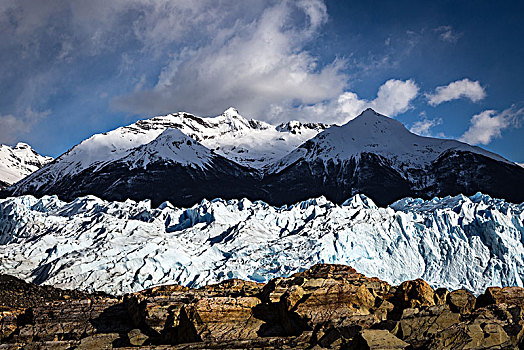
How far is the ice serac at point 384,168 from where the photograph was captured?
8094 centimetres

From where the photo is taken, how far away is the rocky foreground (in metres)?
9.38

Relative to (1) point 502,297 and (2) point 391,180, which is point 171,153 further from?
(1) point 502,297

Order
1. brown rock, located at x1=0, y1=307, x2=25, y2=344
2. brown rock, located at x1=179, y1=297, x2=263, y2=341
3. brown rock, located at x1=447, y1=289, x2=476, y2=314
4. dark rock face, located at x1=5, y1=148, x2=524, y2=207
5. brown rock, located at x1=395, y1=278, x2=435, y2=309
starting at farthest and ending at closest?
dark rock face, located at x1=5, y1=148, x2=524, y2=207 → brown rock, located at x1=0, y1=307, x2=25, y2=344 → brown rock, located at x1=395, y1=278, x2=435, y2=309 → brown rock, located at x1=447, y1=289, x2=476, y2=314 → brown rock, located at x1=179, y1=297, x2=263, y2=341

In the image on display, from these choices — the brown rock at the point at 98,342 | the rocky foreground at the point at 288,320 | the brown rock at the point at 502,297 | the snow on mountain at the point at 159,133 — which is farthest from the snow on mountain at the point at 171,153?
the brown rock at the point at 502,297

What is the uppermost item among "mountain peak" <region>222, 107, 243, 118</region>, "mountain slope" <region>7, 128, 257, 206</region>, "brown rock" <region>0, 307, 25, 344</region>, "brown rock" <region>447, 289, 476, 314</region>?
"mountain peak" <region>222, 107, 243, 118</region>

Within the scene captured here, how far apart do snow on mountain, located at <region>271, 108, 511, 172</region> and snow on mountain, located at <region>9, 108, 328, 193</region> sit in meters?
14.4

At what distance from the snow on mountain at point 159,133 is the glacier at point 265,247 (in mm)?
65995

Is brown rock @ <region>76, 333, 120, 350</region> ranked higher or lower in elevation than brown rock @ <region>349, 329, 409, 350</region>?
higher

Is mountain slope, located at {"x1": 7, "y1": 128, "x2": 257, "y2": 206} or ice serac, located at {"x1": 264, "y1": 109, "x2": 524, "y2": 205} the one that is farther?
mountain slope, located at {"x1": 7, "y1": 128, "x2": 257, "y2": 206}

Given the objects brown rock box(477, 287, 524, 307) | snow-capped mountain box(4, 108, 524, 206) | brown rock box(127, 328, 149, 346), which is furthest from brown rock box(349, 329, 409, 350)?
snow-capped mountain box(4, 108, 524, 206)

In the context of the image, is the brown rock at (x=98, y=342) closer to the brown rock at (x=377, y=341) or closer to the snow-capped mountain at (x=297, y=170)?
the brown rock at (x=377, y=341)

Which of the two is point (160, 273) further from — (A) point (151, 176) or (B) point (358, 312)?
(A) point (151, 176)

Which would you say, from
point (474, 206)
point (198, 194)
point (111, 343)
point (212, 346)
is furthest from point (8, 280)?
point (198, 194)

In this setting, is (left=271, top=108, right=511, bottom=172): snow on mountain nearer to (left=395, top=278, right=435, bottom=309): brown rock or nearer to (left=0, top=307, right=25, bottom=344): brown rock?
(left=395, top=278, right=435, bottom=309): brown rock
